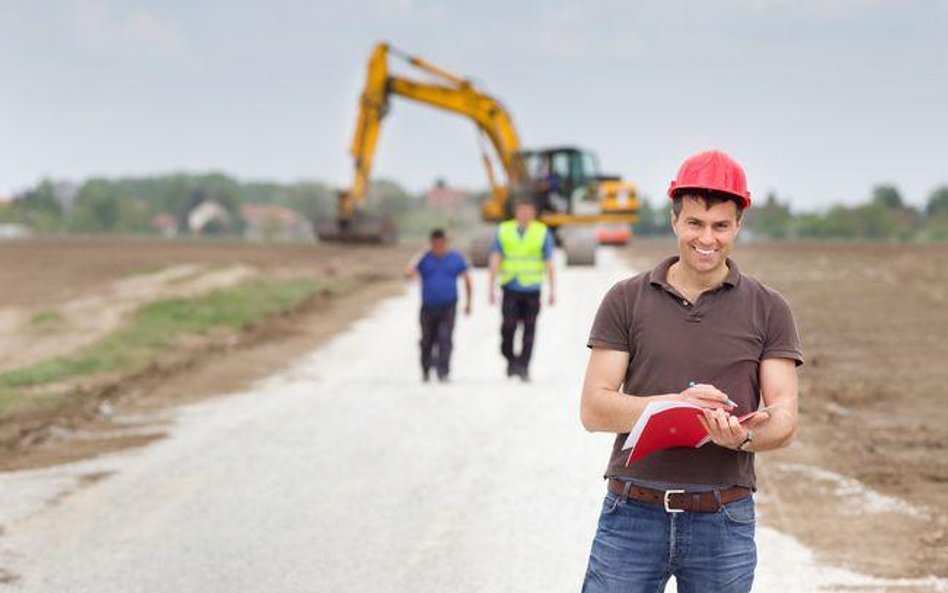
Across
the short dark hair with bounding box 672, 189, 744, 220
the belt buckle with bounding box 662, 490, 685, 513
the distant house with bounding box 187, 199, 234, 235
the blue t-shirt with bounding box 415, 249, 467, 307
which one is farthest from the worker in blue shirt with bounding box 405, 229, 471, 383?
the distant house with bounding box 187, 199, 234, 235

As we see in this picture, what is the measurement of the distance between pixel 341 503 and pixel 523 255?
6629 mm

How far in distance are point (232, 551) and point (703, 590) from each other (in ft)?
16.0

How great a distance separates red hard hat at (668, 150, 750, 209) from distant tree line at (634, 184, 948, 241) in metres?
98.3

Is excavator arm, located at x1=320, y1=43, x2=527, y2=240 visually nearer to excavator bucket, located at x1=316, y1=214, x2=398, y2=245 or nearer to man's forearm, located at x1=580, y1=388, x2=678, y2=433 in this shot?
excavator bucket, located at x1=316, y1=214, x2=398, y2=245

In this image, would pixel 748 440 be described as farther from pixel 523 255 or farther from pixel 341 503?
pixel 523 255

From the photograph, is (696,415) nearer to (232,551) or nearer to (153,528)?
(232,551)

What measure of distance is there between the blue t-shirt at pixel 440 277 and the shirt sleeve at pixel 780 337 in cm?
1244

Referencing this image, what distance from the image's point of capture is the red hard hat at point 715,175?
4.30m

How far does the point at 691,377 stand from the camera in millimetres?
4371

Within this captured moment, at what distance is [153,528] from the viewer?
9.59 m

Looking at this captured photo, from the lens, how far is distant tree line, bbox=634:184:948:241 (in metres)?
110

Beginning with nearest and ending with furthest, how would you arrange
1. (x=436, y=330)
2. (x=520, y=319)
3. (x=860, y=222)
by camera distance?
(x=520, y=319) → (x=436, y=330) → (x=860, y=222)

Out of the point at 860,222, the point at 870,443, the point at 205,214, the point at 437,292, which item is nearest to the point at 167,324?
the point at 437,292

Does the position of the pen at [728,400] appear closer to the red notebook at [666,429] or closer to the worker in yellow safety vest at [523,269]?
the red notebook at [666,429]
